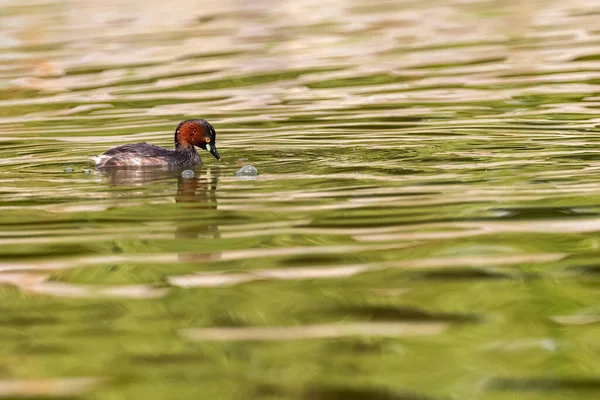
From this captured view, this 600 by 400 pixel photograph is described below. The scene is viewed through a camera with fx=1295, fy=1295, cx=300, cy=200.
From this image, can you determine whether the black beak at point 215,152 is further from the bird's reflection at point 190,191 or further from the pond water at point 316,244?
the bird's reflection at point 190,191

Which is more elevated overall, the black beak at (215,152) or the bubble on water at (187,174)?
the black beak at (215,152)

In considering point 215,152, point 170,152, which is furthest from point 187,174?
point 215,152

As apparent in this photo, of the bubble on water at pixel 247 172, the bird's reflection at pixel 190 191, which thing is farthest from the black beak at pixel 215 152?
the bubble on water at pixel 247 172

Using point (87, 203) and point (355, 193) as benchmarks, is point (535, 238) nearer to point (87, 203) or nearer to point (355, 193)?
point (355, 193)

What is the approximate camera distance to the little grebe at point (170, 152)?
38.5 ft

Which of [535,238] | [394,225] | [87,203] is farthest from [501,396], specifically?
[87,203]

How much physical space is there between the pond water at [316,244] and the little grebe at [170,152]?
0.21 meters

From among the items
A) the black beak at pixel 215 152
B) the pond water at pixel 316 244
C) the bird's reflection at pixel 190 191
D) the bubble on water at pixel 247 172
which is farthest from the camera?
the black beak at pixel 215 152

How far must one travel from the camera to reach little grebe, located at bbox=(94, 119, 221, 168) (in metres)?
11.7

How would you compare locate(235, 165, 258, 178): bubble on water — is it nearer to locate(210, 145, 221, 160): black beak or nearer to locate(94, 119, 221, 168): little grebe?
locate(94, 119, 221, 168): little grebe

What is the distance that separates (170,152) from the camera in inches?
483

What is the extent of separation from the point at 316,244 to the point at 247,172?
331 cm

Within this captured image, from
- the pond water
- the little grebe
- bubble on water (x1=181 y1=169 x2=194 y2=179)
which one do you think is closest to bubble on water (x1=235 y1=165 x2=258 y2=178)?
the pond water

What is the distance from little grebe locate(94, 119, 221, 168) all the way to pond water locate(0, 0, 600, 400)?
0.21m
